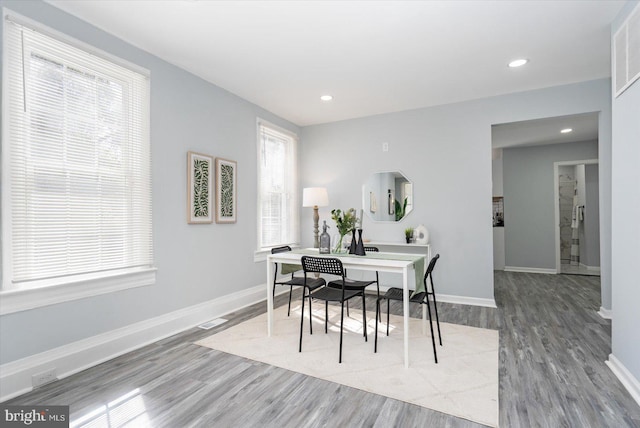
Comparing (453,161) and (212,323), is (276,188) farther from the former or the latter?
(453,161)

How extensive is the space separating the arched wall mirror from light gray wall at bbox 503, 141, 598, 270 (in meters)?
3.47

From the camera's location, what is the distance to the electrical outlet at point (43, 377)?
2.16m

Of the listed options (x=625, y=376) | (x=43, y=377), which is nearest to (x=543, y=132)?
(x=625, y=376)

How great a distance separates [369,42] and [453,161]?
223cm

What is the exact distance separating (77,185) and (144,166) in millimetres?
585

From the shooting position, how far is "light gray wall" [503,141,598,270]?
6.44 meters

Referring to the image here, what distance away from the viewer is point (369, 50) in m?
2.96

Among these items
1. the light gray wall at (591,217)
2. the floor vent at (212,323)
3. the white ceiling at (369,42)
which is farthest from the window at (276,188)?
the light gray wall at (591,217)

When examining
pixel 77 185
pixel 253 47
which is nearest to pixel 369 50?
pixel 253 47

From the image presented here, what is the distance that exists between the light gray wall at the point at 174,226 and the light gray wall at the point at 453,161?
1.67m

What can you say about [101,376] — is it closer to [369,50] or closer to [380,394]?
[380,394]

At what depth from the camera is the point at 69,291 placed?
2379 millimetres

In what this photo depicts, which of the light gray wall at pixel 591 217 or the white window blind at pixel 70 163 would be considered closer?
the white window blind at pixel 70 163

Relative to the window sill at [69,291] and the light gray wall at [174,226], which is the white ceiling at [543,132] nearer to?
the light gray wall at [174,226]
